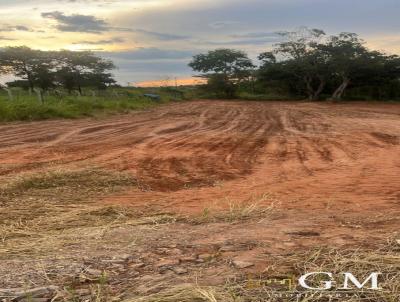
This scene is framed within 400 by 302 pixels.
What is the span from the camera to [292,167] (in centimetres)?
923

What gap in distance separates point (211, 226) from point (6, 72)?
133ft

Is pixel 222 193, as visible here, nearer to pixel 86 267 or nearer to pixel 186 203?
pixel 186 203

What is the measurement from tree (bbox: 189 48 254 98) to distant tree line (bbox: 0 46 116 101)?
31.8 ft

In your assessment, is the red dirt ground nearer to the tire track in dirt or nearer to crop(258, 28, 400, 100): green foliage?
the tire track in dirt

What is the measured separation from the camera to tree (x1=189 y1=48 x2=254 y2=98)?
4322 centimetres

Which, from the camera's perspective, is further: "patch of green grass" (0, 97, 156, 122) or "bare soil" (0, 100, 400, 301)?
Answer: "patch of green grass" (0, 97, 156, 122)

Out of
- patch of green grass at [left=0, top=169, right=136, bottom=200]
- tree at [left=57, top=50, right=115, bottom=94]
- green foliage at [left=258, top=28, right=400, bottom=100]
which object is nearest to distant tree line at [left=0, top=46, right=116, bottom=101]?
tree at [left=57, top=50, right=115, bottom=94]

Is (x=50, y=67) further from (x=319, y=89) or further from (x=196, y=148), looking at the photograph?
(x=196, y=148)

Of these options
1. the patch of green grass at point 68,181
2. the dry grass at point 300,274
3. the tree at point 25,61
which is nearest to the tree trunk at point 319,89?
the tree at point 25,61

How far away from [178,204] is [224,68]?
39400mm

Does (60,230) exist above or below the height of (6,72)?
below

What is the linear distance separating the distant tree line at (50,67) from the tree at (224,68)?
9692 millimetres

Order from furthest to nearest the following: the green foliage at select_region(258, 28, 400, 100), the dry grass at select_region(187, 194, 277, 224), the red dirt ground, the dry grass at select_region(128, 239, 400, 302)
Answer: the green foliage at select_region(258, 28, 400, 100) < the red dirt ground < the dry grass at select_region(187, 194, 277, 224) < the dry grass at select_region(128, 239, 400, 302)

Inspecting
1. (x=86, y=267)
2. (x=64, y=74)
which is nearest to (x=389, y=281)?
(x=86, y=267)
